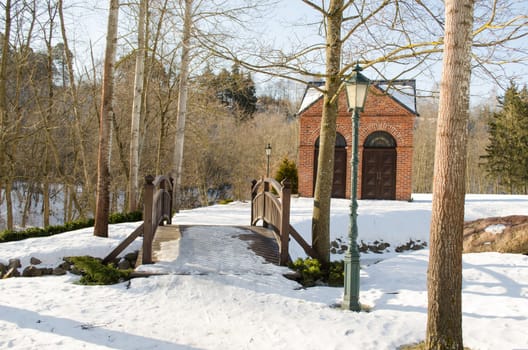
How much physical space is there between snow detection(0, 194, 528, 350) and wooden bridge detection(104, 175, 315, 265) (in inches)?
13.5

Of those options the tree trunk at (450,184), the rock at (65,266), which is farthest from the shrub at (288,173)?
the tree trunk at (450,184)

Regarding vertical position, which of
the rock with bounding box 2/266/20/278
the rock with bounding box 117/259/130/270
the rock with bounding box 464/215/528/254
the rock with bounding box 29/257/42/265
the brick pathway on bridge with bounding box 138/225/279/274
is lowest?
the rock with bounding box 2/266/20/278

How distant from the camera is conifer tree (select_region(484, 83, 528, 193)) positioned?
31500mm

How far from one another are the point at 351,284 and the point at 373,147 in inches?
540

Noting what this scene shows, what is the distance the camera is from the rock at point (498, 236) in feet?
26.4

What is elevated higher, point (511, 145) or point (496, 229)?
point (511, 145)

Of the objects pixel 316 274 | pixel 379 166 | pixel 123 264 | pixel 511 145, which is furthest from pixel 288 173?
pixel 511 145

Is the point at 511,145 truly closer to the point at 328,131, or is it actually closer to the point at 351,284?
the point at 328,131

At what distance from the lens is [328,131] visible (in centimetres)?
789

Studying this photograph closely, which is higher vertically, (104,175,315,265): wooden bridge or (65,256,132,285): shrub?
(104,175,315,265): wooden bridge

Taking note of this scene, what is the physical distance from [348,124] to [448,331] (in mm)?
15397

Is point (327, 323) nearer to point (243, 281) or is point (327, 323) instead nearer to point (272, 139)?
point (243, 281)

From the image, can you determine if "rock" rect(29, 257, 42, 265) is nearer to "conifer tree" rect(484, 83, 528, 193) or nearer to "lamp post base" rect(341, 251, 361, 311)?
"lamp post base" rect(341, 251, 361, 311)

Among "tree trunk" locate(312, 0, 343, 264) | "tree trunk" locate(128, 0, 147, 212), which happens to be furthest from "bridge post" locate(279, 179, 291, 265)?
"tree trunk" locate(128, 0, 147, 212)
